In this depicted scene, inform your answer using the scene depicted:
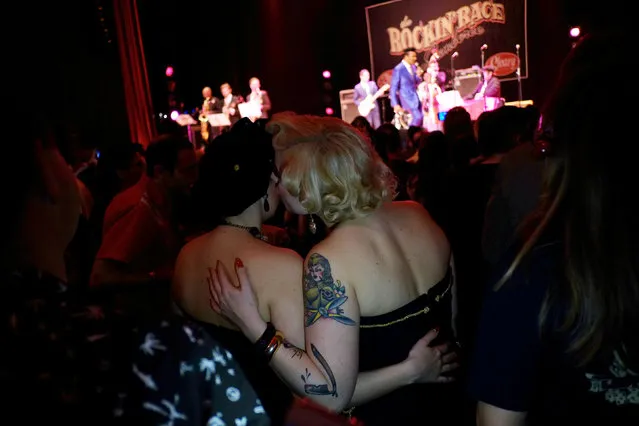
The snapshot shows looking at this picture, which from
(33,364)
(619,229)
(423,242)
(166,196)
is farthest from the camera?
(166,196)

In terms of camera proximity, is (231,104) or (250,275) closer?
(250,275)

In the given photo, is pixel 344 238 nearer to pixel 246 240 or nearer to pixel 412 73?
pixel 246 240

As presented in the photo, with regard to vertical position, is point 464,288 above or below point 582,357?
below

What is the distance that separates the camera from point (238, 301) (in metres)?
1.48

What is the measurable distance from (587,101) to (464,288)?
246 cm

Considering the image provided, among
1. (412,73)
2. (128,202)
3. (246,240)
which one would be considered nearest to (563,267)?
(246,240)

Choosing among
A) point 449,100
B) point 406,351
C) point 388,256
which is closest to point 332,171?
point 388,256

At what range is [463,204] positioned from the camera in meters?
3.18

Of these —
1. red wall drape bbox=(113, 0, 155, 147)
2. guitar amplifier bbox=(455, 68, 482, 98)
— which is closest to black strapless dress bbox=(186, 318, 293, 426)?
red wall drape bbox=(113, 0, 155, 147)

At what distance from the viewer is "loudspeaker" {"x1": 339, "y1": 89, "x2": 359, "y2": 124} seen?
12.5m

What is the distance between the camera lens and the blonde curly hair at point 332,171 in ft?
4.92

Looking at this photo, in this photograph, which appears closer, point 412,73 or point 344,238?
point 344,238

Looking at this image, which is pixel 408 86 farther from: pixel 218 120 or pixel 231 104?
pixel 218 120

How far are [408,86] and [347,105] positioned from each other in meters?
2.39
